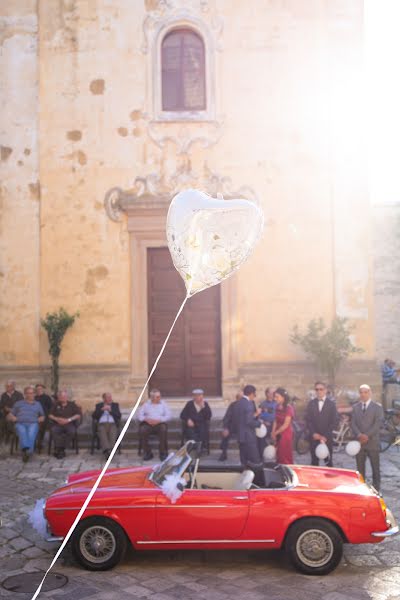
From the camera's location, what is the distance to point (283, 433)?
962 cm

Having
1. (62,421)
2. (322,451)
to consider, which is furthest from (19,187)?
(322,451)

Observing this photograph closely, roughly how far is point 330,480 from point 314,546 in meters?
0.76

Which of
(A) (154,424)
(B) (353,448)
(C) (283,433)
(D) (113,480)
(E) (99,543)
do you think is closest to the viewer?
(E) (99,543)

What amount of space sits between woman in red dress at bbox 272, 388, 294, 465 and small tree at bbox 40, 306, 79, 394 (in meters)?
5.88

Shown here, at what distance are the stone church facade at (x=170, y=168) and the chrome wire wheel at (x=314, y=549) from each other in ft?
25.9

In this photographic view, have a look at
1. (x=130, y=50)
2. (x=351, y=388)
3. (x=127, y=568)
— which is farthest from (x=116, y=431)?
(x=130, y=50)

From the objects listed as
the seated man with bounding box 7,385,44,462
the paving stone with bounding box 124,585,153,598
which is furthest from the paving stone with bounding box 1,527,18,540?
the seated man with bounding box 7,385,44,462

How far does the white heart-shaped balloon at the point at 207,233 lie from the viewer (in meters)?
6.13

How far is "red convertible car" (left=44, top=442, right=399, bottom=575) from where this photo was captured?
6488 mm

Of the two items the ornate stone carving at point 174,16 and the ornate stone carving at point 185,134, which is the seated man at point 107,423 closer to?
the ornate stone carving at point 185,134

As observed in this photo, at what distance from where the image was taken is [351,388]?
1421 centimetres

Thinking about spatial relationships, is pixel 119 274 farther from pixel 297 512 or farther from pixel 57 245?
pixel 297 512

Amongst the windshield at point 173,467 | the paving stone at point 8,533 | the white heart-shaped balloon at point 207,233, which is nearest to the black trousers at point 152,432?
the paving stone at point 8,533

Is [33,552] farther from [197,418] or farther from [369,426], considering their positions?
[197,418]
